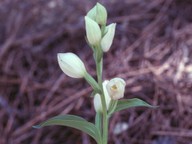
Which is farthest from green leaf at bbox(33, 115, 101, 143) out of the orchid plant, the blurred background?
the blurred background

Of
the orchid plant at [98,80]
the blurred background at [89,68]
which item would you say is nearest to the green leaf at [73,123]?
the orchid plant at [98,80]

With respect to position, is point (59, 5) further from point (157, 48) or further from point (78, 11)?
point (157, 48)

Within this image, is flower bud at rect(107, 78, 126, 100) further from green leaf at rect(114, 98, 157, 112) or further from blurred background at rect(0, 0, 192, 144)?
blurred background at rect(0, 0, 192, 144)

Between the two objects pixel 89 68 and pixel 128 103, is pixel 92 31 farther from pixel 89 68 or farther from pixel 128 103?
pixel 89 68

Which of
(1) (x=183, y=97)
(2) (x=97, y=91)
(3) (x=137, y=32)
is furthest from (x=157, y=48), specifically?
(2) (x=97, y=91)

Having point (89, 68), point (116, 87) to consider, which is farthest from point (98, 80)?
point (89, 68)

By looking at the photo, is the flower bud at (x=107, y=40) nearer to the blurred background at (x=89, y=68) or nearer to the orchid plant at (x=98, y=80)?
the orchid plant at (x=98, y=80)
